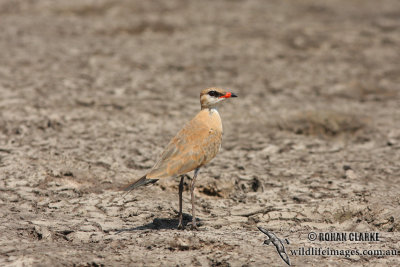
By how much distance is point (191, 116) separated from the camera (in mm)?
7637

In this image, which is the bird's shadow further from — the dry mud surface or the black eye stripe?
the black eye stripe

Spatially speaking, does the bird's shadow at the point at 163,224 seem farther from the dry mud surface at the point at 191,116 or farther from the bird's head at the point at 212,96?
the bird's head at the point at 212,96

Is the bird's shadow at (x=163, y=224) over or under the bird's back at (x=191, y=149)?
under

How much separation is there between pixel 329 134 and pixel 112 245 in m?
4.25

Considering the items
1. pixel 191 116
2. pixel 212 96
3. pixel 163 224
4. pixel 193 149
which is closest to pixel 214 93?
pixel 212 96

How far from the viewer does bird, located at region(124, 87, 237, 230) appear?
14.8 feet

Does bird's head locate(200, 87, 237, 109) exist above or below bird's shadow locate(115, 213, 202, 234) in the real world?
above

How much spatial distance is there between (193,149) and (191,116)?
2973mm

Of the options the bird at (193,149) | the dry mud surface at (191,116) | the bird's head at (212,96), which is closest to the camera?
the dry mud surface at (191,116)

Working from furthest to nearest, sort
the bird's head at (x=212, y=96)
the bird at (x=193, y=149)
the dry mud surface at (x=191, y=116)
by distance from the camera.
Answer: the bird's head at (x=212, y=96) < the bird at (x=193, y=149) < the dry mud surface at (x=191, y=116)

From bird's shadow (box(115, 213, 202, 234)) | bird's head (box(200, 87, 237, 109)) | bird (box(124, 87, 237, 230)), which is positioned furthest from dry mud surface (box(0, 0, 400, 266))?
bird's head (box(200, 87, 237, 109))

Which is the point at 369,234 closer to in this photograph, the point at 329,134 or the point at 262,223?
the point at 262,223

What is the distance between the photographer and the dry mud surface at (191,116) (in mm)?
4348

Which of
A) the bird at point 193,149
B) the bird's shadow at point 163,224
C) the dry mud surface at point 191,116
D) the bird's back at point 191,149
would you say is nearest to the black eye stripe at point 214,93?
the bird at point 193,149
